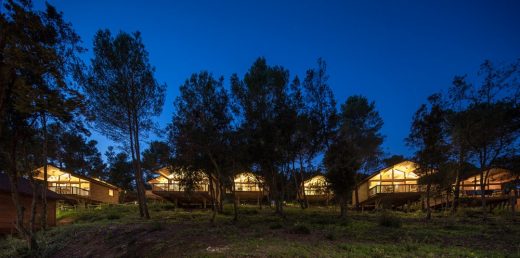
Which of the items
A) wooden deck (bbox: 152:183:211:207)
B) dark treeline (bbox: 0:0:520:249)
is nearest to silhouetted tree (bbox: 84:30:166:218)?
dark treeline (bbox: 0:0:520:249)

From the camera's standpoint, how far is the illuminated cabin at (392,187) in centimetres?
3503

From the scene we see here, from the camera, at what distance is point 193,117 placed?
65.5 ft

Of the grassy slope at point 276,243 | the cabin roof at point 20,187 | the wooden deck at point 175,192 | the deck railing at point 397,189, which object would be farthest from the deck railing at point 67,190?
the deck railing at point 397,189

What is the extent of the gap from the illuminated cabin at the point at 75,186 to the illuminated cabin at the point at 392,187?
3204 cm

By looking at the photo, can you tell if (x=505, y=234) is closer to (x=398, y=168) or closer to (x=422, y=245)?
(x=422, y=245)

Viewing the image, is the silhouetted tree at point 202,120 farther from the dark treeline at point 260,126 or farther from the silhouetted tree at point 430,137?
the silhouetted tree at point 430,137

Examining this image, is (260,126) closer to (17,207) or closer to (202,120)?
(202,120)

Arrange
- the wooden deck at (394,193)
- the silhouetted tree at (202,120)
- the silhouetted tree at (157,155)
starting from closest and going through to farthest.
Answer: the silhouetted tree at (202,120) < the silhouetted tree at (157,155) < the wooden deck at (394,193)

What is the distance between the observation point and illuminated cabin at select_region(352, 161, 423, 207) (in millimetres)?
35031

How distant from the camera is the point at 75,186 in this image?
41.8 metres

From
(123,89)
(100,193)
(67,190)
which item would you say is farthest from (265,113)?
(100,193)

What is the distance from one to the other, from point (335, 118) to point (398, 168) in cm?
2173

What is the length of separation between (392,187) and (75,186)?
119 ft

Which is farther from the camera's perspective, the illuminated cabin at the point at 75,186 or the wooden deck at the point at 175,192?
the illuminated cabin at the point at 75,186
